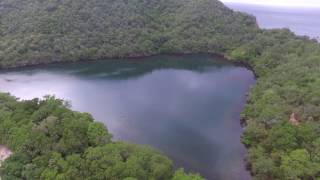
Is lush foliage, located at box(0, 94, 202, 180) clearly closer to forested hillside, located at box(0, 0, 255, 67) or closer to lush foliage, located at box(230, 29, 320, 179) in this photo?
lush foliage, located at box(230, 29, 320, 179)

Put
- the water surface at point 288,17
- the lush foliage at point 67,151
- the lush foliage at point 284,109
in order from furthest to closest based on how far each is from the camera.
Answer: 1. the water surface at point 288,17
2. the lush foliage at point 284,109
3. the lush foliage at point 67,151

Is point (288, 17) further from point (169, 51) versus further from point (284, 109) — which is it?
point (284, 109)

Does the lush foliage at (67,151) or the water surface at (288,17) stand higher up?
the water surface at (288,17)

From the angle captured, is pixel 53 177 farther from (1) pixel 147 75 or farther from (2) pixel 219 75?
(2) pixel 219 75

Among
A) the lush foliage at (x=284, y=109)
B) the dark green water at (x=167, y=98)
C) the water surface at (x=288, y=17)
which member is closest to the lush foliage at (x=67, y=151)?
the dark green water at (x=167, y=98)

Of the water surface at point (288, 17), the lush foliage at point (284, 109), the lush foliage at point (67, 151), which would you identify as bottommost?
the lush foliage at point (67, 151)

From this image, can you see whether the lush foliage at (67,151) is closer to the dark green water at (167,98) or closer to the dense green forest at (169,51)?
the dense green forest at (169,51)

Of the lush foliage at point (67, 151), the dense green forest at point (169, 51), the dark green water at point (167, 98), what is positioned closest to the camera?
the lush foliage at point (67, 151)

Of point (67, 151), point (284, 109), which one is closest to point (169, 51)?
point (284, 109)
